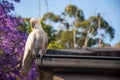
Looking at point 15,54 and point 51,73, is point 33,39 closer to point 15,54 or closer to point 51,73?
point 51,73

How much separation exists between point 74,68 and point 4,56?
5.65m

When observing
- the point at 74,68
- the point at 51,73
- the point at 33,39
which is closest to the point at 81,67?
the point at 74,68

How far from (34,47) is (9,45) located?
197 inches

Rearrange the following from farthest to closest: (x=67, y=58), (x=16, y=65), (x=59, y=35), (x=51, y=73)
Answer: (x=59, y=35) → (x=16, y=65) → (x=51, y=73) → (x=67, y=58)

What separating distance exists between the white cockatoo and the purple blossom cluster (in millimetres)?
4409

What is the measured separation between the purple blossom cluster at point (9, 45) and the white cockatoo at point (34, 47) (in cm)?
441

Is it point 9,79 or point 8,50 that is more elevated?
point 8,50

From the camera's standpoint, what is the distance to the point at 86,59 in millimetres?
5562

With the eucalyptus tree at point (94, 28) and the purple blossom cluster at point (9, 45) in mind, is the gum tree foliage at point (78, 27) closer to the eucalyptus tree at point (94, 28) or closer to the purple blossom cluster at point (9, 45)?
the eucalyptus tree at point (94, 28)

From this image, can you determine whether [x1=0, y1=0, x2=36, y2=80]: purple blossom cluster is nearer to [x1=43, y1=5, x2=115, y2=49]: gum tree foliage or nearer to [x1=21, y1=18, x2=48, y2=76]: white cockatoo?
[x1=21, y1=18, x2=48, y2=76]: white cockatoo

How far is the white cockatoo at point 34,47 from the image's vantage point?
19.7ft

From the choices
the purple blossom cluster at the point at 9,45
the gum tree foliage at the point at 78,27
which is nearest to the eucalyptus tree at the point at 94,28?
the gum tree foliage at the point at 78,27

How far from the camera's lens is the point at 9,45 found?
36.3 feet

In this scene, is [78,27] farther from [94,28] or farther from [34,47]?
[34,47]
